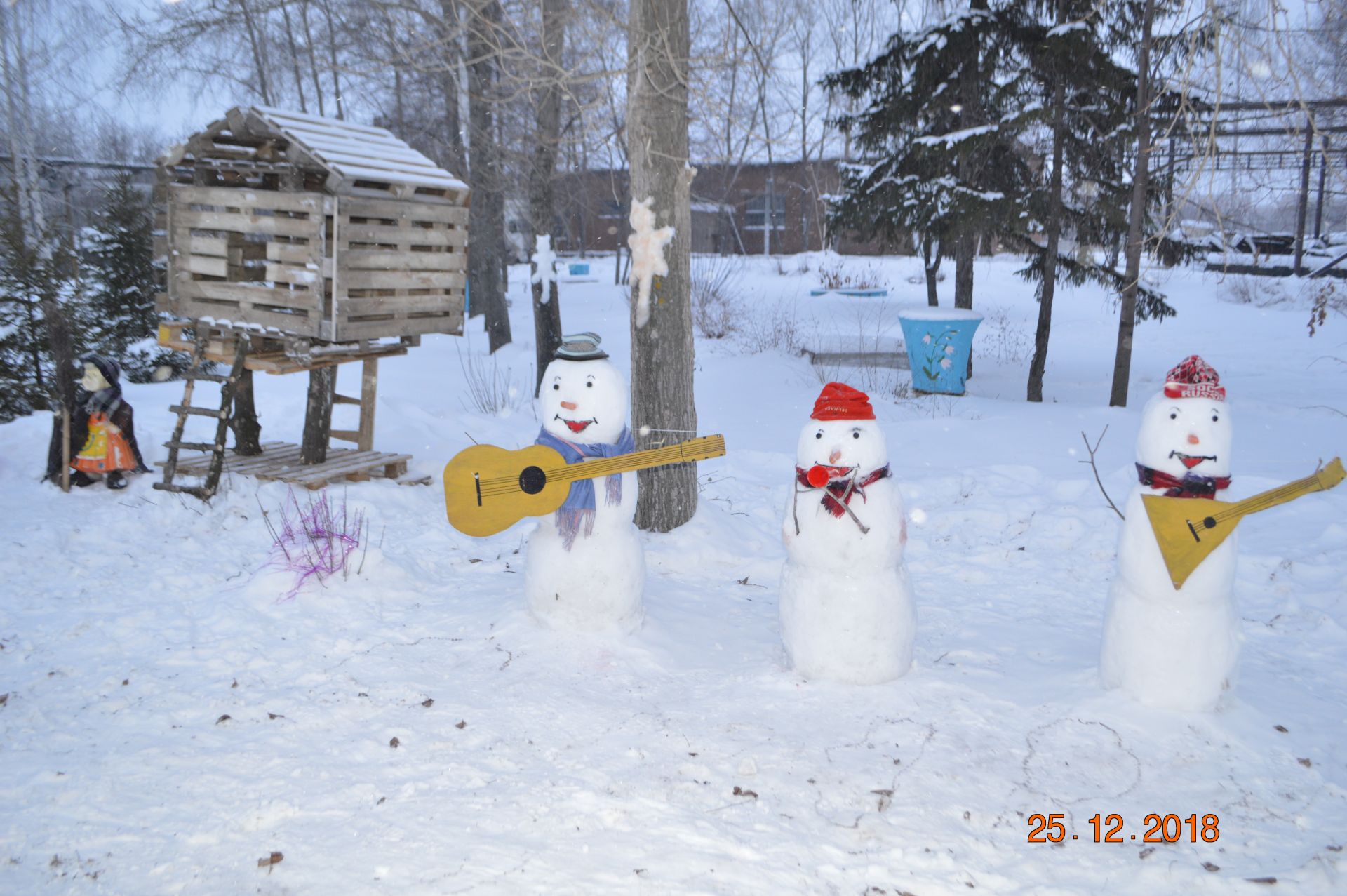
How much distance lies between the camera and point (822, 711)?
3750 millimetres

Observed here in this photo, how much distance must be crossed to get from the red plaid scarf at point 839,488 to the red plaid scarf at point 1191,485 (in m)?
1.10

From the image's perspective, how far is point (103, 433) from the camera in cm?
650

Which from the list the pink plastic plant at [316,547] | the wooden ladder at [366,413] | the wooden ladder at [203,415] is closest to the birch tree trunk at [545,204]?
the wooden ladder at [366,413]

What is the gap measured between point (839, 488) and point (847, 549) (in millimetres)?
255

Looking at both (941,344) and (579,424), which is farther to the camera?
(941,344)

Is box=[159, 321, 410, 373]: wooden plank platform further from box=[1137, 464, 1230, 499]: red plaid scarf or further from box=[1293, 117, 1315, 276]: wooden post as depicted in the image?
box=[1293, 117, 1315, 276]: wooden post

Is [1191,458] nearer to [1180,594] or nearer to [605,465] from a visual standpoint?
[1180,594]

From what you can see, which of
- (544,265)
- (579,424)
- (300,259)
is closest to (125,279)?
(544,265)

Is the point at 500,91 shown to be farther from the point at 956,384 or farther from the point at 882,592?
the point at 882,592

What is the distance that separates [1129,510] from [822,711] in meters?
1.48

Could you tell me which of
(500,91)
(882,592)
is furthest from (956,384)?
(882,592)

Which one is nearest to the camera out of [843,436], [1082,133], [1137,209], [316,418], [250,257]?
[843,436]

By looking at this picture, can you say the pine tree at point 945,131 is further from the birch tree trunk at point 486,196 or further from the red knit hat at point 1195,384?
the red knit hat at point 1195,384

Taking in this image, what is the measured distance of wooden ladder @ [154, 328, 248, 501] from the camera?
643 centimetres
